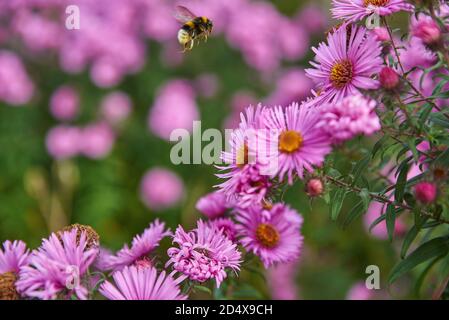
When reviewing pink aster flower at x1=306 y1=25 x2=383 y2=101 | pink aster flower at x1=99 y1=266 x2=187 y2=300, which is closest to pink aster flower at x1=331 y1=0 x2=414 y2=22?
pink aster flower at x1=306 y1=25 x2=383 y2=101

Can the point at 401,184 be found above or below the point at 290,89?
below

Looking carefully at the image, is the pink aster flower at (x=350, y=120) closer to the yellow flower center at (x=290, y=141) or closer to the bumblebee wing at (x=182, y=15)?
the yellow flower center at (x=290, y=141)

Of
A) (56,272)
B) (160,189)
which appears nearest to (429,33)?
(56,272)

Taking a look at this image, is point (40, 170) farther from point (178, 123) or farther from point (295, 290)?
point (295, 290)

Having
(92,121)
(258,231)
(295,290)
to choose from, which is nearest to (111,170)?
(92,121)

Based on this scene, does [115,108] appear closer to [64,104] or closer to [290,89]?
[64,104]

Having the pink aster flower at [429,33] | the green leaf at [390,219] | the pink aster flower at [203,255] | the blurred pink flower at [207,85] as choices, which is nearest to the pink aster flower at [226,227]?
the pink aster flower at [203,255]
